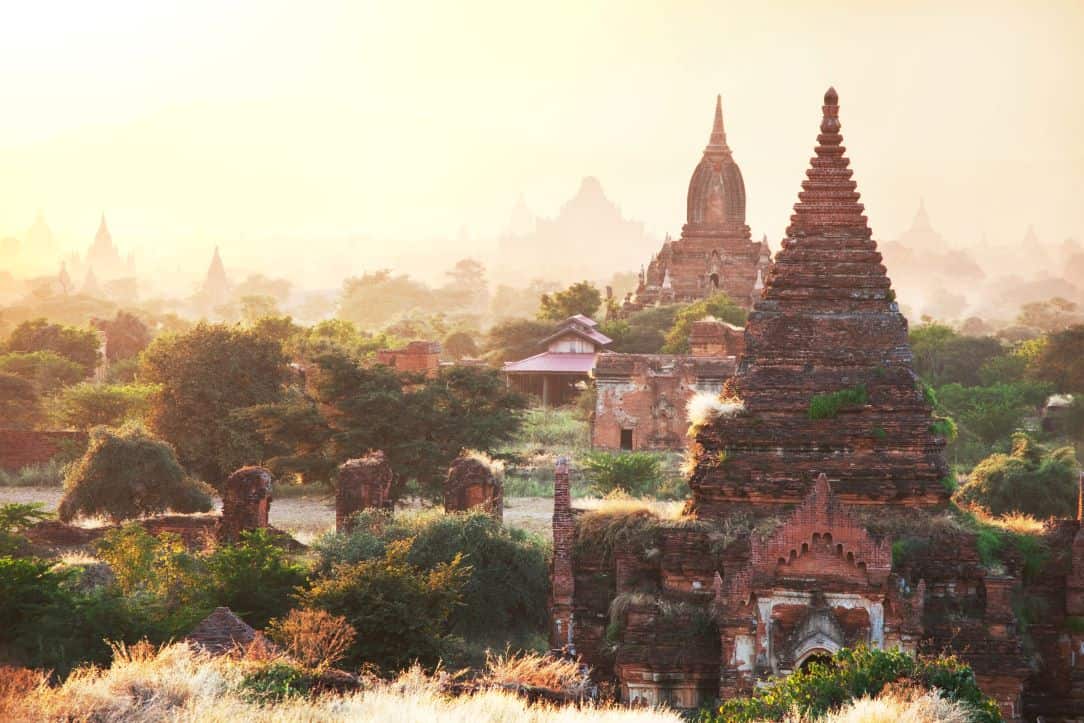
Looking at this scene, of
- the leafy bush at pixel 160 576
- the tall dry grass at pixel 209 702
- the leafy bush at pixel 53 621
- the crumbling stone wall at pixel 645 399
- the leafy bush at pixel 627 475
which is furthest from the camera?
the crumbling stone wall at pixel 645 399

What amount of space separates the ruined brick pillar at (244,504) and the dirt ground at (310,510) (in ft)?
12.0

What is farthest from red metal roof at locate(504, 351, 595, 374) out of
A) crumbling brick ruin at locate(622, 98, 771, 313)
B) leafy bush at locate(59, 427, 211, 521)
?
leafy bush at locate(59, 427, 211, 521)

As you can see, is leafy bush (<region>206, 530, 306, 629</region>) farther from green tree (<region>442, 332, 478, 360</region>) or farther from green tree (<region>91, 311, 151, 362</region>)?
green tree (<region>442, 332, 478, 360</region>)

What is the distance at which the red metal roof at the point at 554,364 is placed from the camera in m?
63.0

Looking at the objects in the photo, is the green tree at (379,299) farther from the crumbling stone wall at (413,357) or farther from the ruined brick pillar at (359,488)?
the ruined brick pillar at (359,488)

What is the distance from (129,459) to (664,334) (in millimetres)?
32310

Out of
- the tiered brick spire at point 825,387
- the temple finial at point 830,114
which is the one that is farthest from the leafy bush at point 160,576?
the temple finial at point 830,114

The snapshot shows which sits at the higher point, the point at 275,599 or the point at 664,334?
the point at 664,334

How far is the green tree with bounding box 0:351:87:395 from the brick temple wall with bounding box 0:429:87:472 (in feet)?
36.0

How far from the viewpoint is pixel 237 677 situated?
15.5 m

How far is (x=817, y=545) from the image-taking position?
20.2 meters

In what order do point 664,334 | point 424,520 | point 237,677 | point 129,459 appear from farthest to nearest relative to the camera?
point 664,334 → point 129,459 → point 424,520 → point 237,677

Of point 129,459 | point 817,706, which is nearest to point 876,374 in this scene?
point 817,706

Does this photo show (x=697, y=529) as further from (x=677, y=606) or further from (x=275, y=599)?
(x=275, y=599)
